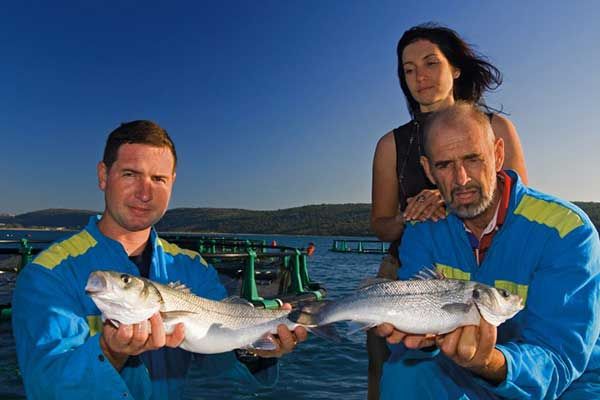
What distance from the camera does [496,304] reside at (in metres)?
3.09

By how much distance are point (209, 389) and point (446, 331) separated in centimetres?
580

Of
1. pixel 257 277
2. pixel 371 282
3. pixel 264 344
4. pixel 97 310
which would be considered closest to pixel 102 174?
pixel 97 310

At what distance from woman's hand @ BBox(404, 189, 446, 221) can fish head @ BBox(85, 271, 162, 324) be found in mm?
2324

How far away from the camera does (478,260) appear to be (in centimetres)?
375

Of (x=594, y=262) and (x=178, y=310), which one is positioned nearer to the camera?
(x=594, y=262)

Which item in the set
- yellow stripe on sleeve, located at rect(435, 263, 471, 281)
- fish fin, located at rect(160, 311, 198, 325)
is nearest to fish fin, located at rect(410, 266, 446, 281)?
yellow stripe on sleeve, located at rect(435, 263, 471, 281)

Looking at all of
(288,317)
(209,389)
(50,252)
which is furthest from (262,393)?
(50,252)

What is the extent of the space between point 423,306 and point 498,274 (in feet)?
2.20

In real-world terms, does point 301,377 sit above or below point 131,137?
below

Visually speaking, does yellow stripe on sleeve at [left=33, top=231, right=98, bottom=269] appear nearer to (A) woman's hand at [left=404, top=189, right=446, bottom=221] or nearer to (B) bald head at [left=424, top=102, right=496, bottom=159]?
(A) woman's hand at [left=404, top=189, right=446, bottom=221]

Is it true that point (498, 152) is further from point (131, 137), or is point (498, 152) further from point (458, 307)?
point (131, 137)

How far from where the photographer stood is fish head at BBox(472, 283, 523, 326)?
120 inches

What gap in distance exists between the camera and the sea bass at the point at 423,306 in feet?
10.2

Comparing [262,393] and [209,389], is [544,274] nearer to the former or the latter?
[262,393]
